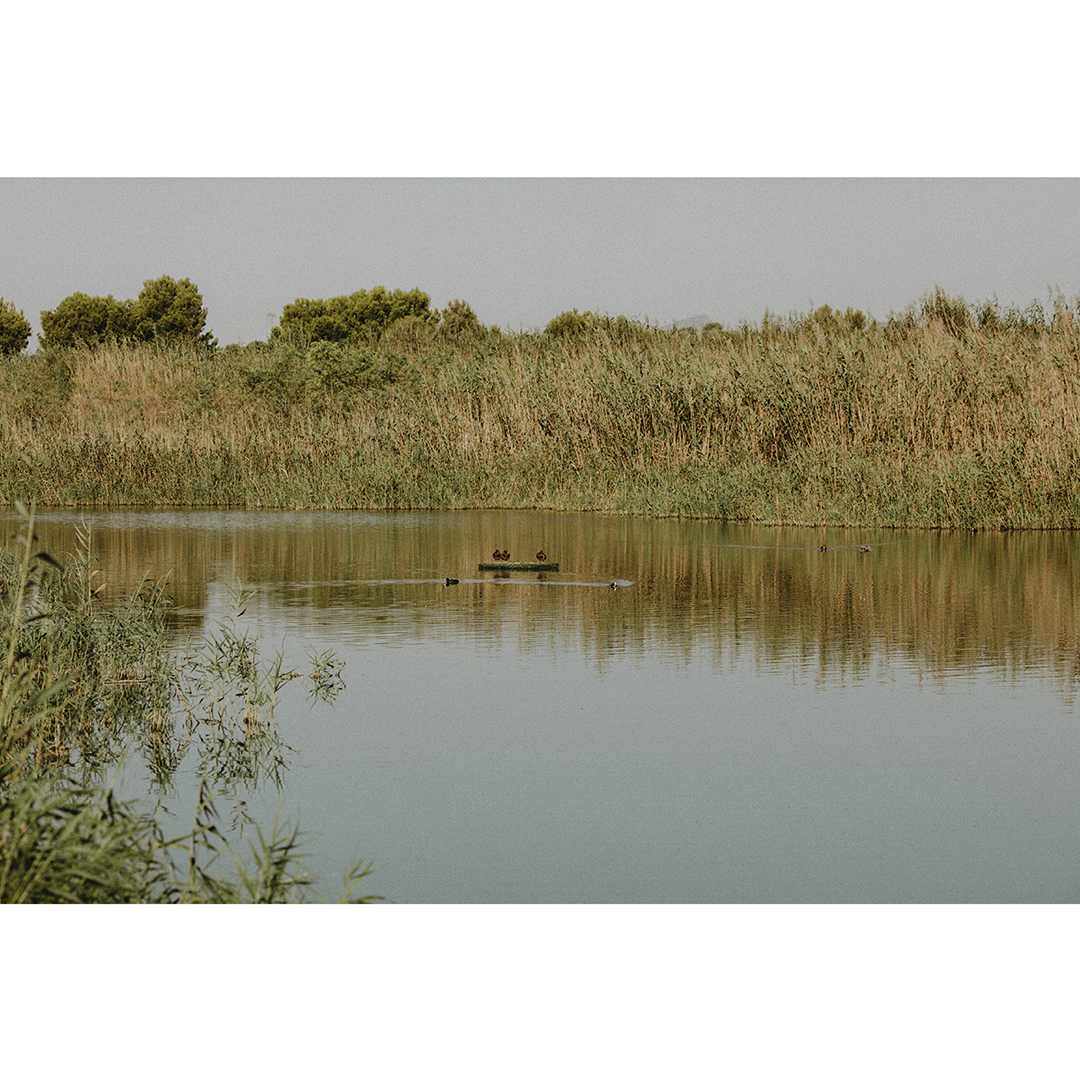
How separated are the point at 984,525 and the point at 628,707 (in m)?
12.8

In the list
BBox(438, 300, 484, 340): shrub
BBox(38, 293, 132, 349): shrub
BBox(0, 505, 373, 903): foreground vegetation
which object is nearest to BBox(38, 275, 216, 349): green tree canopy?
BBox(38, 293, 132, 349): shrub

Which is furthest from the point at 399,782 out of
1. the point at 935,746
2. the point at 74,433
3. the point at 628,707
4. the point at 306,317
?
the point at 306,317

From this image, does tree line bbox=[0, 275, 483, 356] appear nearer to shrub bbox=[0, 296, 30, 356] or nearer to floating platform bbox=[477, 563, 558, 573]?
shrub bbox=[0, 296, 30, 356]

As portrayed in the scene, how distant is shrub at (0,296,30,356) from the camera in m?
57.5

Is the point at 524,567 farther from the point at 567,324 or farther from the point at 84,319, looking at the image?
the point at 84,319

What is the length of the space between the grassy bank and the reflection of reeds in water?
117 cm

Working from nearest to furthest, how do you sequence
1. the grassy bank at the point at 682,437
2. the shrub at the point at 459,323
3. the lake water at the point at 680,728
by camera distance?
the lake water at the point at 680,728 → the grassy bank at the point at 682,437 → the shrub at the point at 459,323

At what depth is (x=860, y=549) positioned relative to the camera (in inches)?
657

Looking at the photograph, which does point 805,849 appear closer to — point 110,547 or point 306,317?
point 110,547

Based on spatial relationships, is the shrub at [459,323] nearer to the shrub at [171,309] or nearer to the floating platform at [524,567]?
the shrub at [171,309]

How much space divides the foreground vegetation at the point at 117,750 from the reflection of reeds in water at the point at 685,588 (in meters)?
2.54

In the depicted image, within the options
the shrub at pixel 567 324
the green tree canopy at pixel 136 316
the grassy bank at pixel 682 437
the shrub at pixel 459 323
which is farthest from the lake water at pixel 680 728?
the green tree canopy at pixel 136 316

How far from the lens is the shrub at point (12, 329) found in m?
57.5

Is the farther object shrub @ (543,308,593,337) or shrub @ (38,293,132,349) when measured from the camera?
shrub @ (38,293,132,349)
